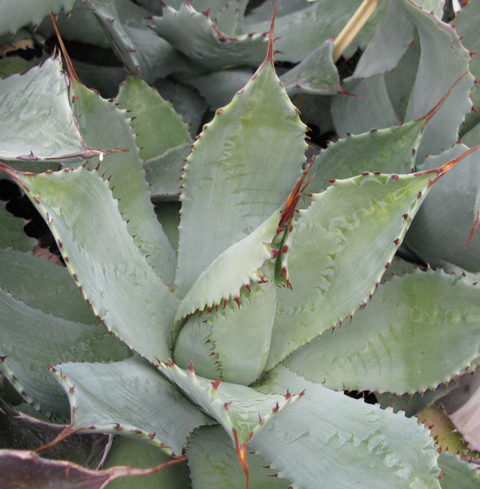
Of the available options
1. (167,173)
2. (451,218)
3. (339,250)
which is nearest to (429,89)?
(451,218)

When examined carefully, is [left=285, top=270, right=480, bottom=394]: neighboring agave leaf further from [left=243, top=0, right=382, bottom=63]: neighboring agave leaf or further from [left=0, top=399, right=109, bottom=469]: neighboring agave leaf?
[left=243, top=0, right=382, bottom=63]: neighboring agave leaf

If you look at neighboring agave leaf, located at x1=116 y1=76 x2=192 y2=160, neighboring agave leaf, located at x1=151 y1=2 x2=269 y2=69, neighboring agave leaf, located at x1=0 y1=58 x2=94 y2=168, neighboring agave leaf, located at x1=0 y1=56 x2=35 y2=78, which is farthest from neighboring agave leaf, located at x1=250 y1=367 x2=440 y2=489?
neighboring agave leaf, located at x1=0 y1=56 x2=35 y2=78

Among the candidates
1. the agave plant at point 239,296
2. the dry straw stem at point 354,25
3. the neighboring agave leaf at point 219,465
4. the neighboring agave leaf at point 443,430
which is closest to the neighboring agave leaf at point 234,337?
the agave plant at point 239,296

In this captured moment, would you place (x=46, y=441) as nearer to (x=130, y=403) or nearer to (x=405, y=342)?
(x=130, y=403)

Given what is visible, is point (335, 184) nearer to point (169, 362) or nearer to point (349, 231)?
point (349, 231)

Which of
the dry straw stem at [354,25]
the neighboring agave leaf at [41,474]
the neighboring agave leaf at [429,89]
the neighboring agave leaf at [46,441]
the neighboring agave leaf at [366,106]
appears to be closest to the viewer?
the neighboring agave leaf at [41,474]

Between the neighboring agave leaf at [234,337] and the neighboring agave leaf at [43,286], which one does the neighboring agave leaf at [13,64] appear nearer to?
the neighboring agave leaf at [43,286]
